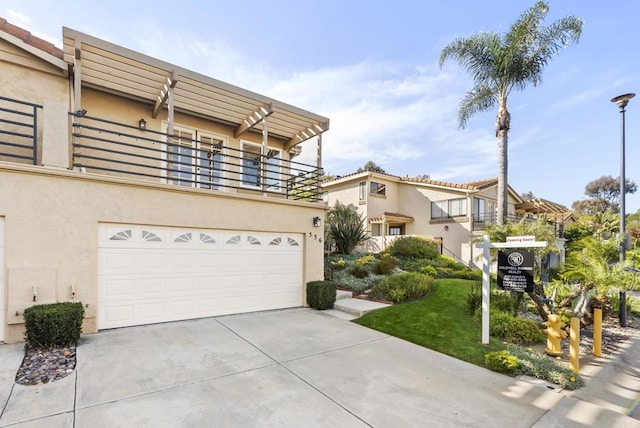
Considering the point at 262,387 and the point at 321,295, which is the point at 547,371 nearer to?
the point at 262,387

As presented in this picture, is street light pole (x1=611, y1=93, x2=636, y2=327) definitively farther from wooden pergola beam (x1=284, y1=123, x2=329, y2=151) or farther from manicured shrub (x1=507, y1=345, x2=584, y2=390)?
wooden pergola beam (x1=284, y1=123, x2=329, y2=151)

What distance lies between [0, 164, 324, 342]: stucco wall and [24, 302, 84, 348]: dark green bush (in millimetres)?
557

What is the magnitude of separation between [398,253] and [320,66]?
10.3m

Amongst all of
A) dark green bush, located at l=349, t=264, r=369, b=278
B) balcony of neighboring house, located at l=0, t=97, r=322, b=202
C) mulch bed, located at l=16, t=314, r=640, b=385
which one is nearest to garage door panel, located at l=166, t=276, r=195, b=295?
mulch bed, located at l=16, t=314, r=640, b=385

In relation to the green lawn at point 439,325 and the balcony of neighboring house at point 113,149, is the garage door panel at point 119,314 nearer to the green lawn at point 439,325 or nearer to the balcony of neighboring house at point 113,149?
the balcony of neighboring house at point 113,149

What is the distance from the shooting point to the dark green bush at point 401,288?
959cm

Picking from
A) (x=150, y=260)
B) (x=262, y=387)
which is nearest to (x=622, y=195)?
(x=262, y=387)

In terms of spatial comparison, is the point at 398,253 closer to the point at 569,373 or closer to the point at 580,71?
the point at 580,71

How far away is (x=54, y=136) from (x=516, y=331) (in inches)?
419

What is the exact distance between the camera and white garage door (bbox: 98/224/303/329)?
6.62 m

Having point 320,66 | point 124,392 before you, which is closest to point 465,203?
point 320,66

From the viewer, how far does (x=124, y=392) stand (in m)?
3.89

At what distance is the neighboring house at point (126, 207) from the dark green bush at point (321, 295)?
345 millimetres

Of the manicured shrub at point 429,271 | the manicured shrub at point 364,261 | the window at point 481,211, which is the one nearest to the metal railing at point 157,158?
the manicured shrub at point 364,261
